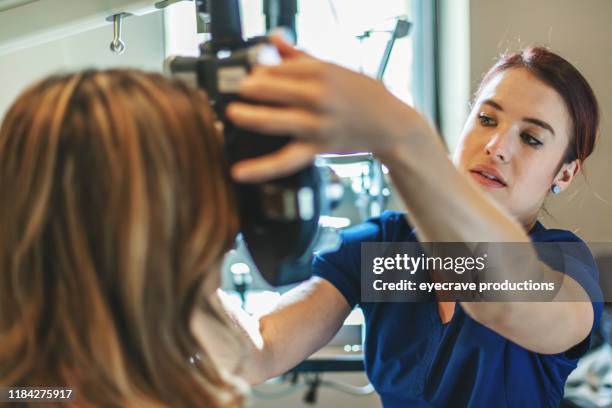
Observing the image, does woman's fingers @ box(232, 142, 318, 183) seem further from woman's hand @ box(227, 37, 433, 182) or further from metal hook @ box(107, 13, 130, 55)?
metal hook @ box(107, 13, 130, 55)

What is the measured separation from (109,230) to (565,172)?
932mm

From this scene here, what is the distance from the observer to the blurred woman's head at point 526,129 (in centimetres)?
115

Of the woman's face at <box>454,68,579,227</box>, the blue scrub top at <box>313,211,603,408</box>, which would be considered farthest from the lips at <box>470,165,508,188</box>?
the blue scrub top at <box>313,211,603,408</box>

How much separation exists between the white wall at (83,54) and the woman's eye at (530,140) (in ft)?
2.03

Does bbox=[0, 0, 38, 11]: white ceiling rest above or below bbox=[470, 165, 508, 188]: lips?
above

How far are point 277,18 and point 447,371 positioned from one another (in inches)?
26.2

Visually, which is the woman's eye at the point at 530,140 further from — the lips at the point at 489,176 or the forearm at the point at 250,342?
the forearm at the point at 250,342

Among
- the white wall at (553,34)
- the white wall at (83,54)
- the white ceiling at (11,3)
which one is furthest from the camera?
the white wall at (553,34)

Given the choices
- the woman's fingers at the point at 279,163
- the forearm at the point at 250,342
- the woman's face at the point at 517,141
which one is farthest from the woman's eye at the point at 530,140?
the woman's fingers at the point at 279,163

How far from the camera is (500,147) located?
1146mm

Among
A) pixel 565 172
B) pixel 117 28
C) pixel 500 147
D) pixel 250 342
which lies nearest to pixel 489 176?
pixel 500 147

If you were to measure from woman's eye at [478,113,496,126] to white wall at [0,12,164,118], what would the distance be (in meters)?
0.56

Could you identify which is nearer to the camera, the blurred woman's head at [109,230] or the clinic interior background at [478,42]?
the blurred woman's head at [109,230]

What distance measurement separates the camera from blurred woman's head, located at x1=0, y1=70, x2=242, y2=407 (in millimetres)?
558
